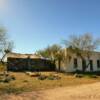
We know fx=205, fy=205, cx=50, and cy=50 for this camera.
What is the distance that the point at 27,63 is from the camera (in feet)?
130

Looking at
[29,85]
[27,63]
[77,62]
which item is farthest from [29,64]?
[29,85]

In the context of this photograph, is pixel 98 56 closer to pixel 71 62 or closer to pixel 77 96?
pixel 71 62

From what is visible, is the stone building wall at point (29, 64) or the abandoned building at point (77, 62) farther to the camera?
the stone building wall at point (29, 64)

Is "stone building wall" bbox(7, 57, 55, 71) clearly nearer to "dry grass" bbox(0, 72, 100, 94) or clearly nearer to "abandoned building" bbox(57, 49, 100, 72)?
"abandoned building" bbox(57, 49, 100, 72)

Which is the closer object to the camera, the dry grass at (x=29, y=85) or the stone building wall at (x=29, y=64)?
the dry grass at (x=29, y=85)

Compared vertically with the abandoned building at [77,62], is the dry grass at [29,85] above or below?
below

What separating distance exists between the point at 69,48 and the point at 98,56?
9.08 meters

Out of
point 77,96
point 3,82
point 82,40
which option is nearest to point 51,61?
point 82,40

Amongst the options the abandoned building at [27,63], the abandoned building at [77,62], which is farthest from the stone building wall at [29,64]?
the abandoned building at [77,62]

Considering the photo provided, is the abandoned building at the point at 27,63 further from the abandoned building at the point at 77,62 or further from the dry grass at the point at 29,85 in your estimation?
the dry grass at the point at 29,85

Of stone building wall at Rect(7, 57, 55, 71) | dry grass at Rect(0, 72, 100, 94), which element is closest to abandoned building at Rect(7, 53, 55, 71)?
stone building wall at Rect(7, 57, 55, 71)

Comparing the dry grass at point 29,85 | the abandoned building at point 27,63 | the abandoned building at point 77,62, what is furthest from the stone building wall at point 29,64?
the dry grass at point 29,85

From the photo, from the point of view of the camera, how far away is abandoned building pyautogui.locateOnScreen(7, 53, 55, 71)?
38062 mm

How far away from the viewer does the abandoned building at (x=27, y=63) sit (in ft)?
125
